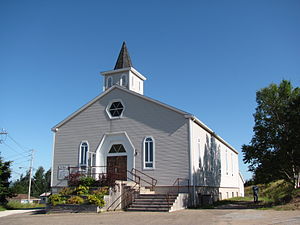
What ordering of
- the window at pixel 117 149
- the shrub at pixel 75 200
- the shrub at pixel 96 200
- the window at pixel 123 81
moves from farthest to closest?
the window at pixel 123 81, the window at pixel 117 149, the shrub at pixel 75 200, the shrub at pixel 96 200

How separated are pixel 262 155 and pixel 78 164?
12942 millimetres

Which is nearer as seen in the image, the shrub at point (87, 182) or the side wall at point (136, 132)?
the shrub at point (87, 182)

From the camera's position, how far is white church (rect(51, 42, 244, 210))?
2059 centimetres

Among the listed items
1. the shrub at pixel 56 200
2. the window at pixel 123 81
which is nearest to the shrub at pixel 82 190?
the shrub at pixel 56 200

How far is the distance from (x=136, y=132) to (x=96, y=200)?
21.1ft

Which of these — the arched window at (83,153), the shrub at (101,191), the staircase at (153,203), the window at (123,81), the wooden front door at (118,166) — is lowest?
the staircase at (153,203)

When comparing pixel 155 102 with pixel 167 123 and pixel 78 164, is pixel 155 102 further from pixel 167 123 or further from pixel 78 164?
pixel 78 164

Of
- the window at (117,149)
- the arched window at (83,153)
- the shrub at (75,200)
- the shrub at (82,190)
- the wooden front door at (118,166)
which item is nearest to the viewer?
the shrub at (75,200)

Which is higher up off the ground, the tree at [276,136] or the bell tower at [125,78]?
the bell tower at [125,78]

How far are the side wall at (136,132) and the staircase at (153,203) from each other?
2.44m

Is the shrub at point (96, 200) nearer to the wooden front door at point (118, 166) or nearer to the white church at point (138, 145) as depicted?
the white church at point (138, 145)

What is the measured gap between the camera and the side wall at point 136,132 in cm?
2066

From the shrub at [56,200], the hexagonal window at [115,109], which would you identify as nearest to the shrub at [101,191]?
the shrub at [56,200]

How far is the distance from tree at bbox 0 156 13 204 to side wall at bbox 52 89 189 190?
11.5 feet
